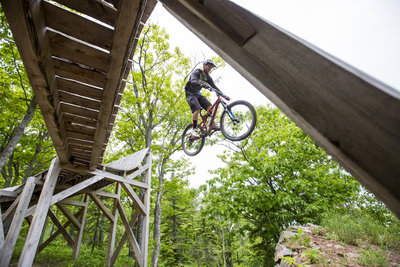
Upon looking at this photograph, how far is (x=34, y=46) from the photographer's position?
1.75 meters

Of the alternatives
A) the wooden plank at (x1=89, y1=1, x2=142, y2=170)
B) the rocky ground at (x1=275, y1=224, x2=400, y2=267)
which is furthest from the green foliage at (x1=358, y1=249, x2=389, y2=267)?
the wooden plank at (x1=89, y1=1, x2=142, y2=170)

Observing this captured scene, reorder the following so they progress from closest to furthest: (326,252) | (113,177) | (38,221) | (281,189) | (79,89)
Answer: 1. (79,89)
2. (326,252)
3. (38,221)
4. (113,177)
5. (281,189)

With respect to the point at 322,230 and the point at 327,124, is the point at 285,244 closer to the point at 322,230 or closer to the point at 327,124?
the point at 322,230

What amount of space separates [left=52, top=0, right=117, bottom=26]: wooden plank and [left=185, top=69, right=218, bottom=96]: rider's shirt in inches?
130

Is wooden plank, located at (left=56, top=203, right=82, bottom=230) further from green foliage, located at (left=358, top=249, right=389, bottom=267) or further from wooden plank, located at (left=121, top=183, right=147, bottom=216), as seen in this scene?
green foliage, located at (left=358, top=249, right=389, bottom=267)

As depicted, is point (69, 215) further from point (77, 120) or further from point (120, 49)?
point (120, 49)

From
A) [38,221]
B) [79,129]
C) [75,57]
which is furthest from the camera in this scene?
[38,221]

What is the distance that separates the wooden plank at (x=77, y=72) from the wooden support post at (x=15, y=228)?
462cm

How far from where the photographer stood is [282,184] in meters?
7.90

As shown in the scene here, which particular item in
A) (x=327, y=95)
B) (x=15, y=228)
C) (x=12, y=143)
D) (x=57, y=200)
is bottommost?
(x=327, y=95)

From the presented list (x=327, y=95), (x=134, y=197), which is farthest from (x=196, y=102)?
(x=327, y=95)

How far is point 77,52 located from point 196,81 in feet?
10.5

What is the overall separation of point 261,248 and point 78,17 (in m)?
9.33

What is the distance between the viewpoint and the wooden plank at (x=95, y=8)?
5.25 ft
